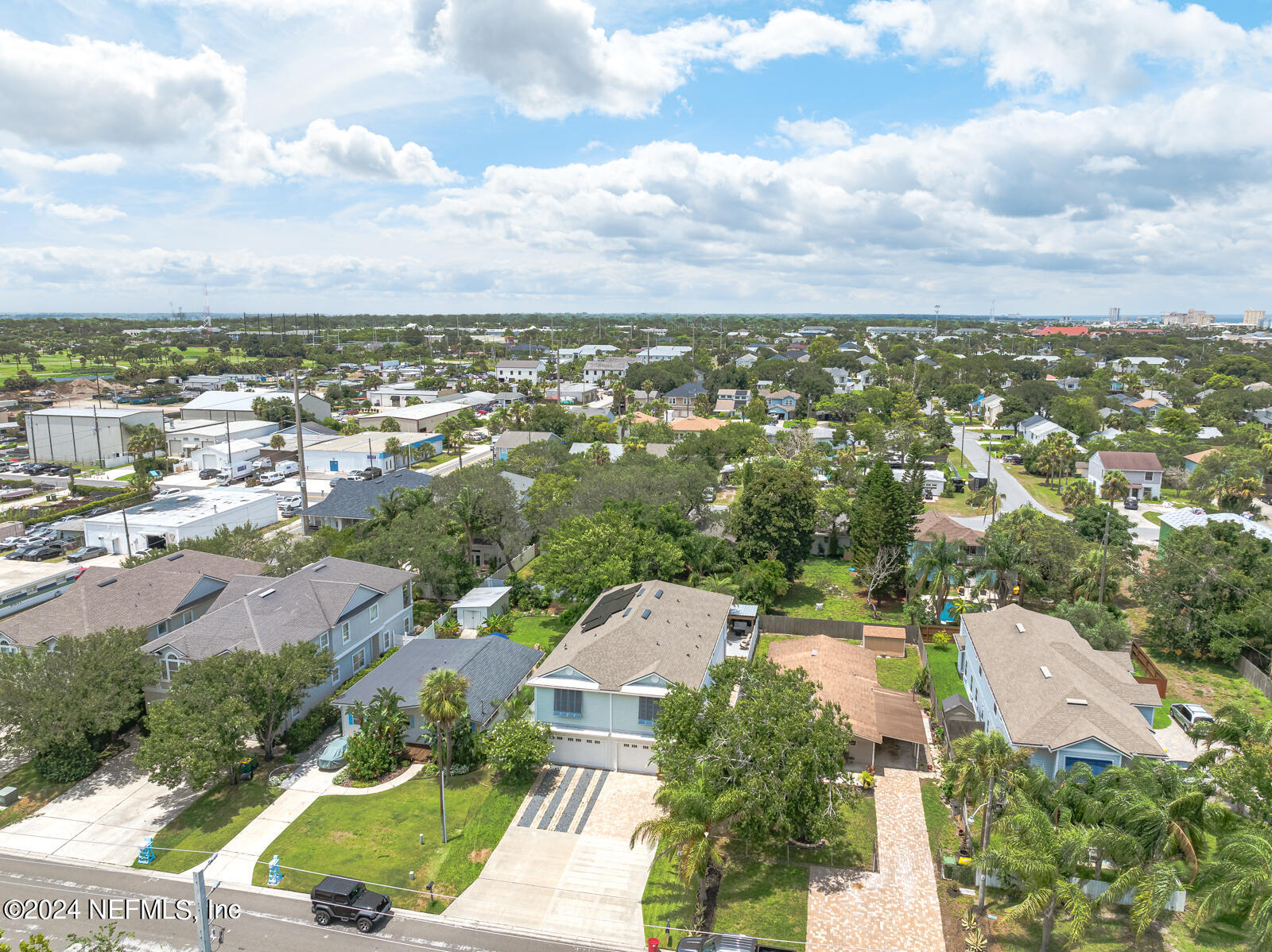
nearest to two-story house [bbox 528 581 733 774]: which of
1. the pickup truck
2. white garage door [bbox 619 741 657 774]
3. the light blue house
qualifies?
white garage door [bbox 619 741 657 774]

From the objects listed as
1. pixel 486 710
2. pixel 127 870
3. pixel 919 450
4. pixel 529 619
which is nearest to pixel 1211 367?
pixel 919 450

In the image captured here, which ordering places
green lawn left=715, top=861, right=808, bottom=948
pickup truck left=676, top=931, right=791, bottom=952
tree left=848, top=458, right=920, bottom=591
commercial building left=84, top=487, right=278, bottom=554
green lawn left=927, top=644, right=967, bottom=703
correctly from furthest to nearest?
commercial building left=84, top=487, right=278, bottom=554 < tree left=848, top=458, right=920, bottom=591 < green lawn left=927, top=644, right=967, bottom=703 < green lawn left=715, top=861, right=808, bottom=948 < pickup truck left=676, top=931, right=791, bottom=952

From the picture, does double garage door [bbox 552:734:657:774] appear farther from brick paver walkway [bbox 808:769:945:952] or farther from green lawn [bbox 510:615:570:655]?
green lawn [bbox 510:615:570:655]

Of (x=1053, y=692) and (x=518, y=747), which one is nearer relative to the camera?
(x=518, y=747)

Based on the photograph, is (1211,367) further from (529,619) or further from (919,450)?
(529,619)

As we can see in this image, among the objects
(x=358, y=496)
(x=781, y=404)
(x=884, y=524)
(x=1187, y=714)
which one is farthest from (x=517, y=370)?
(x=1187, y=714)

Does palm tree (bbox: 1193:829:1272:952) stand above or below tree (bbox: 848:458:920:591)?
below

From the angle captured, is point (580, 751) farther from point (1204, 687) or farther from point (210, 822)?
point (1204, 687)
